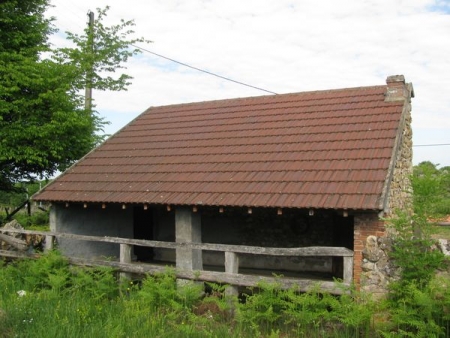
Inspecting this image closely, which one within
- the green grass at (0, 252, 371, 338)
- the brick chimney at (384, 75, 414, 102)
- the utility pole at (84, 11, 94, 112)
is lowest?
the green grass at (0, 252, 371, 338)

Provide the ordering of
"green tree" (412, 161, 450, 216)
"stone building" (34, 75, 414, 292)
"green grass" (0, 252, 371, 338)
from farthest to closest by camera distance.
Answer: "stone building" (34, 75, 414, 292) < "green tree" (412, 161, 450, 216) < "green grass" (0, 252, 371, 338)

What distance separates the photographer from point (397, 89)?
11250mm

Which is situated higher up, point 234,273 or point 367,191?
point 367,191

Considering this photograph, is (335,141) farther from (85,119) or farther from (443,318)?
(85,119)

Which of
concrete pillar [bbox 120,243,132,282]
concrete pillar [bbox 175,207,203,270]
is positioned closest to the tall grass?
concrete pillar [bbox 120,243,132,282]

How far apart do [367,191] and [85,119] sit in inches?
425

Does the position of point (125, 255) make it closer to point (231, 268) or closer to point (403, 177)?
point (231, 268)

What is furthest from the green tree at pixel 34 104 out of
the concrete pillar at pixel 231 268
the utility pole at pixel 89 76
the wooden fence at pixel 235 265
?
the concrete pillar at pixel 231 268

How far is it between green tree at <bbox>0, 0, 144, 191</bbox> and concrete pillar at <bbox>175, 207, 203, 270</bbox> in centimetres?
666

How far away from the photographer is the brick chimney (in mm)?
11141

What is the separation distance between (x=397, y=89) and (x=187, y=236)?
6.08 m

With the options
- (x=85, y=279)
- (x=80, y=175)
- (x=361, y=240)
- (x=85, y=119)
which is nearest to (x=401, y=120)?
(x=361, y=240)

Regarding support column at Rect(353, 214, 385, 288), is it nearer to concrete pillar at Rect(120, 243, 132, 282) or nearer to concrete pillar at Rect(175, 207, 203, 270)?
concrete pillar at Rect(175, 207, 203, 270)

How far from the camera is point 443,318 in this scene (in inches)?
263
